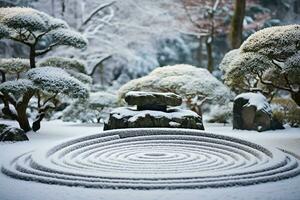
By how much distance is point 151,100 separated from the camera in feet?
33.6

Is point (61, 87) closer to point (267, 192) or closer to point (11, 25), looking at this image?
point (11, 25)

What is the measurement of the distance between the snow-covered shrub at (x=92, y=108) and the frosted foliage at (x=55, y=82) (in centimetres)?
→ 395

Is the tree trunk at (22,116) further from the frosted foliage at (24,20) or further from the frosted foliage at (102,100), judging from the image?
the frosted foliage at (102,100)

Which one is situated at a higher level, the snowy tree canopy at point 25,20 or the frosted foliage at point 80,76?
the snowy tree canopy at point 25,20

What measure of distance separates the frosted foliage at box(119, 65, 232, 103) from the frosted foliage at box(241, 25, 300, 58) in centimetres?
310

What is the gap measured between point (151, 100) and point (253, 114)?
2.72m

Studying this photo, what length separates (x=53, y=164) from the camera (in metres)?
6.43

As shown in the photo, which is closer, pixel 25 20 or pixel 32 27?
pixel 25 20

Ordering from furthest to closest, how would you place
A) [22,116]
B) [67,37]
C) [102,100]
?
[102,100] → [67,37] → [22,116]

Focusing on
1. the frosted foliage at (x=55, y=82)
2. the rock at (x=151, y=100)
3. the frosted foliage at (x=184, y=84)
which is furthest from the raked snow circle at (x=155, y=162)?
the frosted foliage at (x=184, y=84)

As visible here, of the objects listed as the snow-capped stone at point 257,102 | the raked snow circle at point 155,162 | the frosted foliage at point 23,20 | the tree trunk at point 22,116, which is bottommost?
the raked snow circle at point 155,162

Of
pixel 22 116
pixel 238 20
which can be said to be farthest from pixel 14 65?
pixel 238 20

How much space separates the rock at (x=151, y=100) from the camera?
33.6 feet

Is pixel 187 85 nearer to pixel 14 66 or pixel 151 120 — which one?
pixel 151 120
